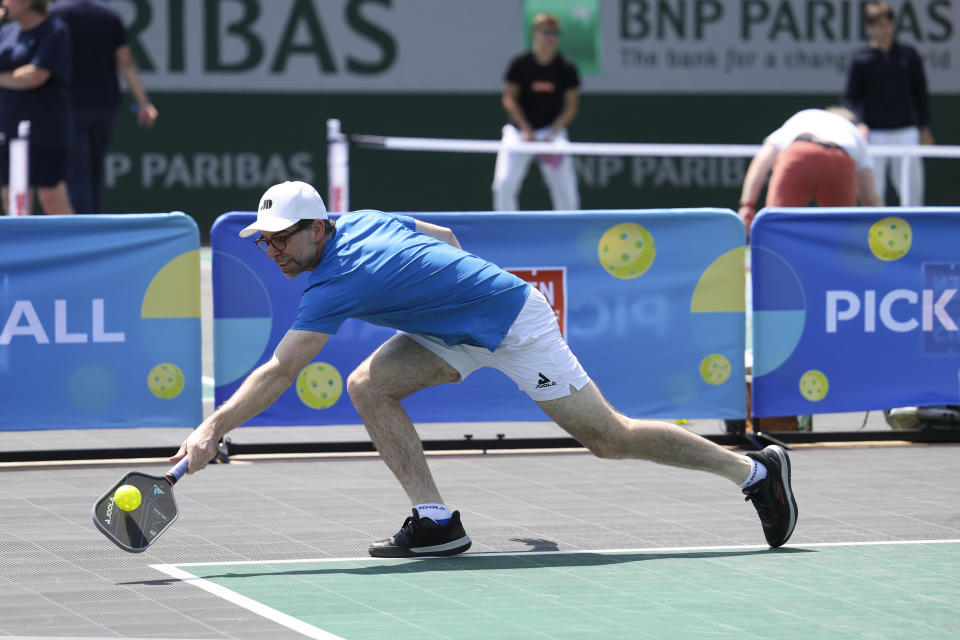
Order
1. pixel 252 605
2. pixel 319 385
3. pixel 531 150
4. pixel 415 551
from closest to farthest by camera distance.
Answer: pixel 252 605, pixel 415 551, pixel 319 385, pixel 531 150

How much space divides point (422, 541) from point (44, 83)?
24.5 feet

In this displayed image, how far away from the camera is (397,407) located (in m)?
7.30

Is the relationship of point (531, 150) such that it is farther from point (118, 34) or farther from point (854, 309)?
point (854, 309)

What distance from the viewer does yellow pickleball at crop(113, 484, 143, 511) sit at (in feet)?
22.3

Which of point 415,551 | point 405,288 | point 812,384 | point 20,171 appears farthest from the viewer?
A: point 20,171

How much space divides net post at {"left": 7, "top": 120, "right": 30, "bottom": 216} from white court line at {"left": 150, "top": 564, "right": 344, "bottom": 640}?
304 inches

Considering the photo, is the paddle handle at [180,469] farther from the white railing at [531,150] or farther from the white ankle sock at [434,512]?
the white railing at [531,150]

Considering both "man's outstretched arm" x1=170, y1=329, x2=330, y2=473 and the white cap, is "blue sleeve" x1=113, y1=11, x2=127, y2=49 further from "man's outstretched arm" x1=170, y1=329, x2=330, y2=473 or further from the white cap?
"man's outstretched arm" x1=170, y1=329, x2=330, y2=473

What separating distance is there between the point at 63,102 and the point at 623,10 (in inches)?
Answer: 371

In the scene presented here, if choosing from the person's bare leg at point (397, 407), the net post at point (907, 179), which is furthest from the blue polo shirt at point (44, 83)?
the net post at point (907, 179)

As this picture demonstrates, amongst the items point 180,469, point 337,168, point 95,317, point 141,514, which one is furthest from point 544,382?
point 337,168

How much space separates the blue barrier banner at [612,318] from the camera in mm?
9680

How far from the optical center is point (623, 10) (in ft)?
71.3

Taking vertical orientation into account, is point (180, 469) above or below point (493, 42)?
below
